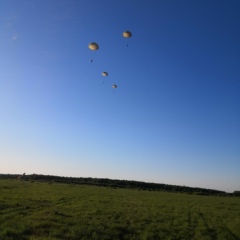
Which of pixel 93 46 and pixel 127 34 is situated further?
pixel 127 34

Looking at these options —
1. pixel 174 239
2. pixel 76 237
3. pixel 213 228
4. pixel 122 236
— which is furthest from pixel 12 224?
pixel 213 228

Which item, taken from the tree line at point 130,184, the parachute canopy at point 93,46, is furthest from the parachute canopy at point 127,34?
the tree line at point 130,184

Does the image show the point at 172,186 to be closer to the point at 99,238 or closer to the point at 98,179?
the point at 98,179

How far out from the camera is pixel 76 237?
1623 centimetres

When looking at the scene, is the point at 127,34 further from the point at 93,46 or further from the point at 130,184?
the point at 130,184

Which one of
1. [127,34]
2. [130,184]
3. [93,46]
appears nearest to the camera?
[93,46]

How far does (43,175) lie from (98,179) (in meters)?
26.6

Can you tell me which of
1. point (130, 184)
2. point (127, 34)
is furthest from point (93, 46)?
point (130, 184)

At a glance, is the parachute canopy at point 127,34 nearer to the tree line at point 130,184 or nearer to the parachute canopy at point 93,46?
the parachute canopy at point 93,46

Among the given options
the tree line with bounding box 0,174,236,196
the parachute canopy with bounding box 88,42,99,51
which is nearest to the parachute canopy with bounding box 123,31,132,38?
the parachute canopy with bounding box 88,42,99,51

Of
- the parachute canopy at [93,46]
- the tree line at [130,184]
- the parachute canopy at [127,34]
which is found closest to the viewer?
the parachute canopy at [93,46]

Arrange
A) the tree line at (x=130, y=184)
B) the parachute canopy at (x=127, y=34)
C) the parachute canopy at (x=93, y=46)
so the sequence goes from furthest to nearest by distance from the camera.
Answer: the tree line at (x=130, y=184) → the parachute canopy at (x=127, y=34) → the parachute canopy at (x=93, y=46)

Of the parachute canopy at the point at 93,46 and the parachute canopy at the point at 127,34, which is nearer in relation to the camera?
the parachute canopy at the point at 93,46

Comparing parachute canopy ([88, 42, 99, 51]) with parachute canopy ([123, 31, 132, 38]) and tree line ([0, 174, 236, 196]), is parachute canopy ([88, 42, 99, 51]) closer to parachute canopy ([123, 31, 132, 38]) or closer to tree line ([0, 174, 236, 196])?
parachute canopy ([123, 31, 132, 38])
